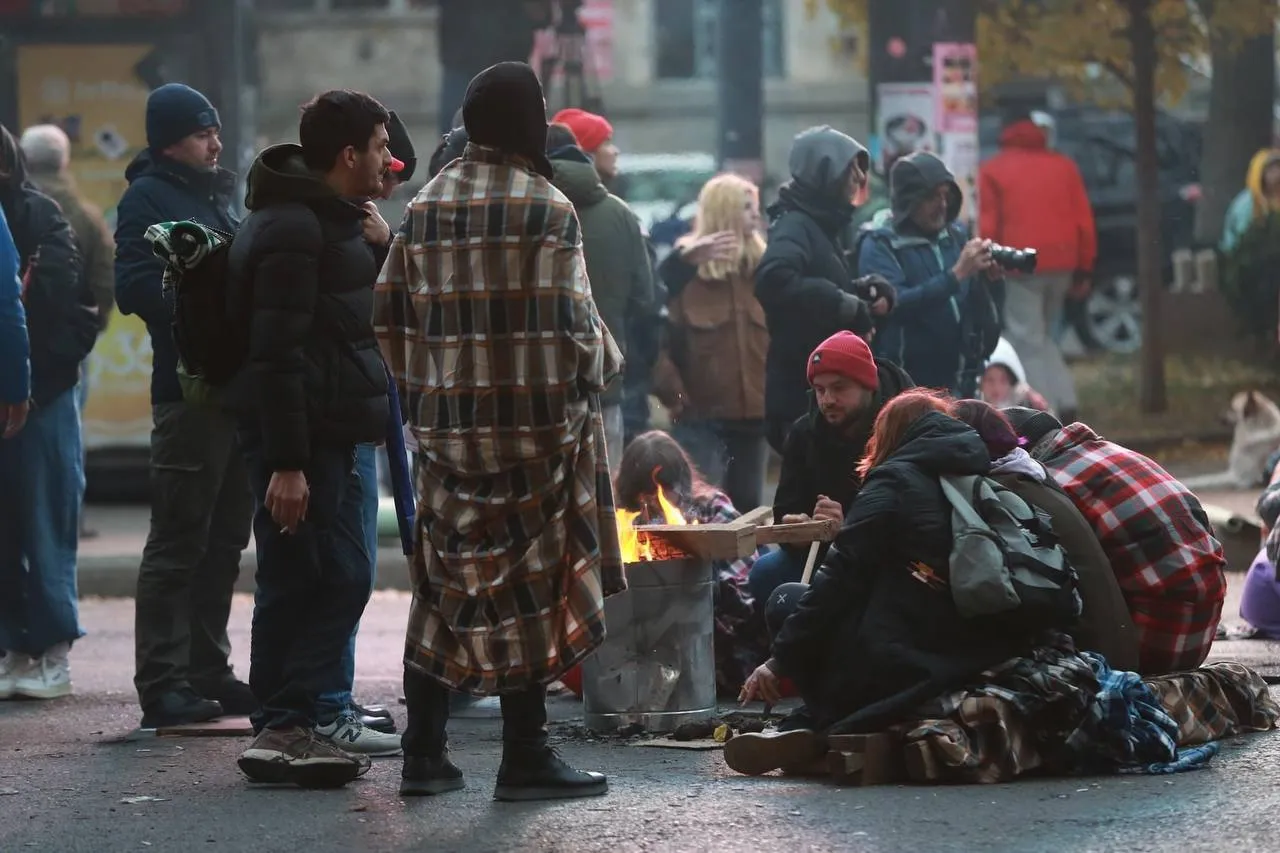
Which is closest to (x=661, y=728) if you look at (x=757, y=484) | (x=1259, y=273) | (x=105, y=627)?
(x=757, y=484)

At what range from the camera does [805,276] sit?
939cm

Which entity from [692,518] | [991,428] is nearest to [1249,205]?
[692,518]

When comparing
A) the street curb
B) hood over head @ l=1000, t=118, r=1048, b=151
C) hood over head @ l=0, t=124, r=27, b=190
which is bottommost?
the street curb

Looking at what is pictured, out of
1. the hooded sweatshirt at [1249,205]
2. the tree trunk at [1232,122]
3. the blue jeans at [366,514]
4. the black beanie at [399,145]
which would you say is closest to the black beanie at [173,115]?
the black beanie at [399,145]

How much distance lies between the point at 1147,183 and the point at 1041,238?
2.31 metres

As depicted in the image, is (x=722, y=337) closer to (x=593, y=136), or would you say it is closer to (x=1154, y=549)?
(x=593, y=136)

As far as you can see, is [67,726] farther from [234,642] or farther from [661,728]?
[234,642]

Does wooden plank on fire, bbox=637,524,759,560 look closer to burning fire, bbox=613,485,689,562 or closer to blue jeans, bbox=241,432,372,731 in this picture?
burning fire, bbox=613,485,689,562

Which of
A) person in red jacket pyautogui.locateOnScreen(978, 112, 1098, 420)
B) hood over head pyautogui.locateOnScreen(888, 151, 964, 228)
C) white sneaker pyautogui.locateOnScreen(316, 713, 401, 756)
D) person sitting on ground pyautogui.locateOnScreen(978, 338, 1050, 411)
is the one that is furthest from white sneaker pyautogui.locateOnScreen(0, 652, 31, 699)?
person in red jacket pyautogui.locateOnScreen(978, 112, 1098, 420)

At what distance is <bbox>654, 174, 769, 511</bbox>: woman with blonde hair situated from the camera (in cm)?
1017

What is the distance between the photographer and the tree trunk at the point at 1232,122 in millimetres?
17859

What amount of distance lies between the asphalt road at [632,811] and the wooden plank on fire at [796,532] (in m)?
0.69

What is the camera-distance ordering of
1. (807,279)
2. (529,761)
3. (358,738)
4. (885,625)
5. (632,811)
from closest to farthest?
(632,811), (529,761), (885,625), (358,738), (807,279)

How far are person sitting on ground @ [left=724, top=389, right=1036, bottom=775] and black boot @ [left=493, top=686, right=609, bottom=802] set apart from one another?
1.97 ft
